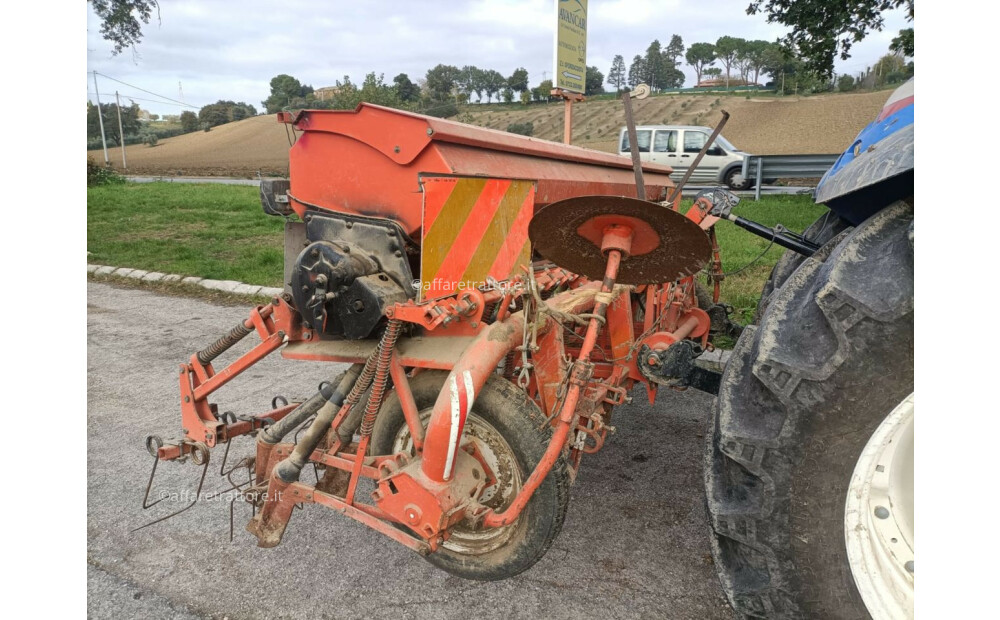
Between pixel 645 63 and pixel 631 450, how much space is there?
4748cm

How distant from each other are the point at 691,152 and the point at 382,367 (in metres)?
15.4

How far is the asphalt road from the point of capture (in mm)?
2141

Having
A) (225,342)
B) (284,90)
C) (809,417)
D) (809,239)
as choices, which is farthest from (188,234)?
(284,90)

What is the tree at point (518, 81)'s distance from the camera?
55.6 meters

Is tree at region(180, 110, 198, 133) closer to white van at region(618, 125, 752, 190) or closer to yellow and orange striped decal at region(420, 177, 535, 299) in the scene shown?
white van at region(618, 125, 752, 190)

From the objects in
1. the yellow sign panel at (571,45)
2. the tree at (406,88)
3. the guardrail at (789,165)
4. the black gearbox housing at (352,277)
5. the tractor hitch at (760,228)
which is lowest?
the black gearbox housing at (352,277)

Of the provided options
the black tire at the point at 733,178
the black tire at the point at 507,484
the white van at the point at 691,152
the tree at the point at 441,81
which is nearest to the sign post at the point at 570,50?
the black tire at the point at 507,484

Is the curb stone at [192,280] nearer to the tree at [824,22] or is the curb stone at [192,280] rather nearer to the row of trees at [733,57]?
the tree at [824,22]

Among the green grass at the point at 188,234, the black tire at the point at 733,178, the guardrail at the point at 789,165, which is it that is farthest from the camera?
the black tire at the point at 733,178

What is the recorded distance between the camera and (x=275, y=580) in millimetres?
2275

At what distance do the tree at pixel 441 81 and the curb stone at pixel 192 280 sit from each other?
35448 millimetres

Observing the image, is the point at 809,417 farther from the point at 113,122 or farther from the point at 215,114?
the point at 215,114

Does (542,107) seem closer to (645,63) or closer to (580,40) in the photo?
(645,63)

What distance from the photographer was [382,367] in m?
2.05
